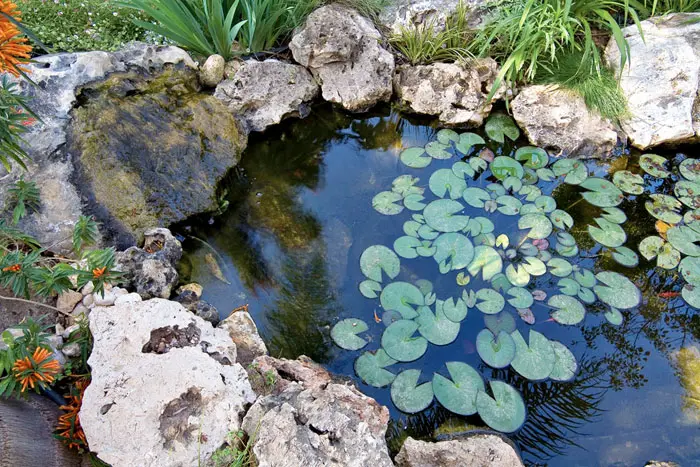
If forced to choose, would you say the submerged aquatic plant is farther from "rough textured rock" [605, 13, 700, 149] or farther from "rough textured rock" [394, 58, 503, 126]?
A: "rough textured rock" [605, 13, 700, 149]

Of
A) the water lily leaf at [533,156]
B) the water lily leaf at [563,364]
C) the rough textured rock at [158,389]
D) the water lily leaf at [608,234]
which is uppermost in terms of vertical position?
the rough textured rock at [158,389]

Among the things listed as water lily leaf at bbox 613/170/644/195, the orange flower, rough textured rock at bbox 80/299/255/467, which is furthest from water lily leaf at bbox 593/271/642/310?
the orange flower

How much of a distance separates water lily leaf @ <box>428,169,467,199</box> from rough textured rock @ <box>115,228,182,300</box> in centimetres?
187

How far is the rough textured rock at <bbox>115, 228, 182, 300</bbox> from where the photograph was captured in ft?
8.58

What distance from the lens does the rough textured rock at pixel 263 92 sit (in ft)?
12.4

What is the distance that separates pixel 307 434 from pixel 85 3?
4216 millimetres

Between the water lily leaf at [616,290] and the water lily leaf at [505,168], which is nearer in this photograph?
the water lily leaf at [616,290]

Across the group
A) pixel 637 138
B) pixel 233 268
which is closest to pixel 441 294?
pixel 233 268

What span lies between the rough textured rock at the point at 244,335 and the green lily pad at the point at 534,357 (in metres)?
1.39

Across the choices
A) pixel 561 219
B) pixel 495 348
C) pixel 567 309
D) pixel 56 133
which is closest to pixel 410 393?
pixel 495 348

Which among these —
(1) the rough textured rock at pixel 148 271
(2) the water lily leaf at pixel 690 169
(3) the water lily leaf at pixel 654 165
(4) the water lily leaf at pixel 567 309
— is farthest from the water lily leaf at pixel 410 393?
(2) the water lily leaf at pixel 690 169

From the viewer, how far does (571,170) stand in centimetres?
365

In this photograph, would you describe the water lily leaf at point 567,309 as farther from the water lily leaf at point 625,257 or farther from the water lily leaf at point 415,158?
the water lily leaf at point 415,158

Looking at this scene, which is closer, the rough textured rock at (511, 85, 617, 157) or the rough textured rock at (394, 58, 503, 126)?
the rough textured rock at (511, 85, 617, 157)
